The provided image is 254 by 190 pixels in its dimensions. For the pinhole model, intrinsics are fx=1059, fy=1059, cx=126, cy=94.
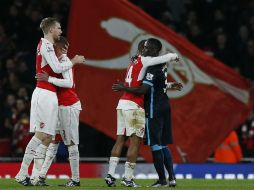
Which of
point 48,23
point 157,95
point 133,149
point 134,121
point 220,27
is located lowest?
point 133,149

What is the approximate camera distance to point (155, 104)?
14.5 meters

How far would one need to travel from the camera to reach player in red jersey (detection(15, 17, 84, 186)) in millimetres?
13867

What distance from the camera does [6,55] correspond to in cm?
2317

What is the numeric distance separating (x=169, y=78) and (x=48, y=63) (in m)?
6.76

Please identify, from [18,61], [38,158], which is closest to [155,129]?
[38,158]

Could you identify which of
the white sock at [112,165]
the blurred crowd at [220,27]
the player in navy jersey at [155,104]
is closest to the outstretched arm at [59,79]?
the player in navy jersey at [155,104]

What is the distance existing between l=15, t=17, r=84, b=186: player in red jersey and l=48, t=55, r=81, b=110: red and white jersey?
12 centimetres

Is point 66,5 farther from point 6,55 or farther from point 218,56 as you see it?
point 218,56

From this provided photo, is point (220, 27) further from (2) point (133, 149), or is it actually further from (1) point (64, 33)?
(2) point (133, 149)

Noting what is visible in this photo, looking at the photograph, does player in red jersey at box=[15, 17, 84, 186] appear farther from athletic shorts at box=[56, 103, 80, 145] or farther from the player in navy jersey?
the player in navy jersey

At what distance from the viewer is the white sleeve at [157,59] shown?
1421cm

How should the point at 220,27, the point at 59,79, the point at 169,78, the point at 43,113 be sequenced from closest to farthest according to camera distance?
the point at 43,113 → the point at 59,79 → the point at 169,78 → the point at 220,27

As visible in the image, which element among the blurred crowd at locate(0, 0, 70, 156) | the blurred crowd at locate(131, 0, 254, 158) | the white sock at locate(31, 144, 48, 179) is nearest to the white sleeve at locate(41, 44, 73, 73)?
the white sock at locate(31, 144, 48, 179)

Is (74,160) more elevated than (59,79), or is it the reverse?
(59,79)
